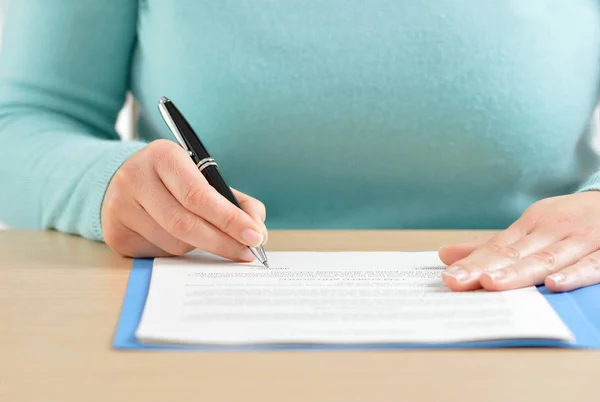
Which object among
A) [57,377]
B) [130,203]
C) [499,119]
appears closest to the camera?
[57,377]

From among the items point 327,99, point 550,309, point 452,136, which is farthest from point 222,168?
point 550,309

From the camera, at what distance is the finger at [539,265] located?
1.95ft

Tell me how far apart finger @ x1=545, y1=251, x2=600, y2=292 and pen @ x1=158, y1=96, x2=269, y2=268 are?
0.23 metres

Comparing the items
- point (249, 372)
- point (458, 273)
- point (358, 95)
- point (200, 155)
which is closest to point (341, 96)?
point (358, 95)

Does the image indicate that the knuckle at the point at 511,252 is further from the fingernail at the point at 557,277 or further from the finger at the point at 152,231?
the finger at the point at 152,231

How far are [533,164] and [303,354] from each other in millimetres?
557

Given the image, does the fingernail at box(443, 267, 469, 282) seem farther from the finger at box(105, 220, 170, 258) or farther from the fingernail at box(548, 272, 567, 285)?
the finger at box(105, 220, 170, 258)

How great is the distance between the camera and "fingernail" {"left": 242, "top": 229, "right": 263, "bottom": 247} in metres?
0.65

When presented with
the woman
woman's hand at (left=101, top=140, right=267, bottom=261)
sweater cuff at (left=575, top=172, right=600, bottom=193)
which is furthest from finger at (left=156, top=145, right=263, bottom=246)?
sweater cuff at (left=575, top=172, right=600, bottom=193)

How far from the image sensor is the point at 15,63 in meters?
0.99

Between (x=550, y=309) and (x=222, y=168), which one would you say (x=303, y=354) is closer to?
(x=550, y=309)

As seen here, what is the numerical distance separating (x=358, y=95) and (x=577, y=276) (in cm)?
39

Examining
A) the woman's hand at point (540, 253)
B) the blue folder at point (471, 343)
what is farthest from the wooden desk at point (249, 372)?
the woman's hand at point (540, 253)

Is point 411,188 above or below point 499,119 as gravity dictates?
below
